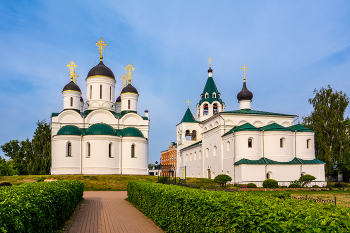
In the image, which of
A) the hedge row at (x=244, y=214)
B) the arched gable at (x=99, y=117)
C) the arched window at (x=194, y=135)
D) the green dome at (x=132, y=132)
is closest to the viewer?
the hedge row at (x=244, y=214)

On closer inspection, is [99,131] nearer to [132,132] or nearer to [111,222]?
[132,132]

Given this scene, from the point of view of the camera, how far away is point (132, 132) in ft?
120

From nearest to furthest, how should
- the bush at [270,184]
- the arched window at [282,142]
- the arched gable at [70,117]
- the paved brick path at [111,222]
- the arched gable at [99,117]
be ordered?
1. the paved brick path at [111,222]
2. the bush at [270,184]
3. the arched window at [282,142]
4. the arched gable at [70,117]
5. the arched gable at [99,117]

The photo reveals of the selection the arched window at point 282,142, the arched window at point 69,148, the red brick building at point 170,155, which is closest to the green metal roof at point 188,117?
the arched window at point 282,142

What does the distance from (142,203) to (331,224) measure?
10.4m

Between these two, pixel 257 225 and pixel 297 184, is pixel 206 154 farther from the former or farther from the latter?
pixel 257 225

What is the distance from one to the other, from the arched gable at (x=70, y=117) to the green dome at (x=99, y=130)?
143 inches

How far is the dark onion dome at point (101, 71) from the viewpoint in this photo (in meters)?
39.7

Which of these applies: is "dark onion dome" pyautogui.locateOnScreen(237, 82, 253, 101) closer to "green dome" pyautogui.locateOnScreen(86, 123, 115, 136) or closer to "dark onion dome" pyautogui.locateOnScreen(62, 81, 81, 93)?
"green dome" pyautogui.locateOnScreen(86, 123, 115, 136)

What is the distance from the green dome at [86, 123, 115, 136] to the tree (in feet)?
84.3

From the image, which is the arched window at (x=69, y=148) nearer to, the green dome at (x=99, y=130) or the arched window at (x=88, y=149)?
the arched window at (x=88, y=149)

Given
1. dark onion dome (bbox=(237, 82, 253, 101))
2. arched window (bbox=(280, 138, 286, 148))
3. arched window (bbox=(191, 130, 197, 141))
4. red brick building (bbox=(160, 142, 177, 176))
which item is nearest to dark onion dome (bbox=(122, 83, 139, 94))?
arched window (bbox=(191, 130, 197, 141))

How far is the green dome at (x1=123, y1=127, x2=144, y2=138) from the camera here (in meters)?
36.2

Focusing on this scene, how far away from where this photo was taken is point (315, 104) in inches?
1538
